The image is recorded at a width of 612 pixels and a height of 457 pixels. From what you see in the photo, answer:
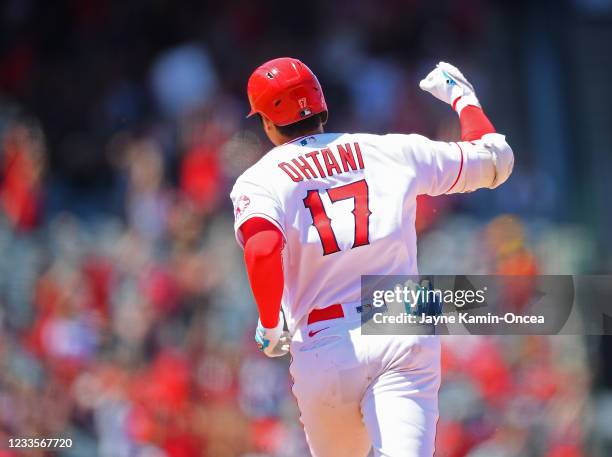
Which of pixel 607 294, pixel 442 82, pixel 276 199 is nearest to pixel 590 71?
pixel 607 294

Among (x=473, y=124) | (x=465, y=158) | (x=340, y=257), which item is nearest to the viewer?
(x=340, y=257)

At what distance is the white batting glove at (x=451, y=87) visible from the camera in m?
3.81

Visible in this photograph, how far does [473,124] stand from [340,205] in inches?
25.2

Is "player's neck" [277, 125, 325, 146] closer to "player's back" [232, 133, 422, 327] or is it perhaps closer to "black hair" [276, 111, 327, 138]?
"black hair" [276, 111, 327, 138]

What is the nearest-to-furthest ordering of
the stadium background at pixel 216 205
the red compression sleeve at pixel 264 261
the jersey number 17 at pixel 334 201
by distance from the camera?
1. the red compression sleeve at pixel 264 261
2. the jersey number 17 at pixel 334 201
3. the stadium background at pixel 216 205

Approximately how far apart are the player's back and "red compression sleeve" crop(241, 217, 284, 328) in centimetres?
4

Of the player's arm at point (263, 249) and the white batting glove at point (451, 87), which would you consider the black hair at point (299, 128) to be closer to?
the player's arm at point (263, 249)

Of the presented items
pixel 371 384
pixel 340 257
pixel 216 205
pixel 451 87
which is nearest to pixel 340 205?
pixel 340 257

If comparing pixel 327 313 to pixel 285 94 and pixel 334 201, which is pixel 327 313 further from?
pixel 285 94

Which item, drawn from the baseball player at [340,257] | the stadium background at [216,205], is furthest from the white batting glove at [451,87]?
the stadium background at [216,205]

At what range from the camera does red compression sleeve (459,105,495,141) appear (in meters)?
3.66

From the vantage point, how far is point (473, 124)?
370 cm

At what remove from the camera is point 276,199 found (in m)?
3.34

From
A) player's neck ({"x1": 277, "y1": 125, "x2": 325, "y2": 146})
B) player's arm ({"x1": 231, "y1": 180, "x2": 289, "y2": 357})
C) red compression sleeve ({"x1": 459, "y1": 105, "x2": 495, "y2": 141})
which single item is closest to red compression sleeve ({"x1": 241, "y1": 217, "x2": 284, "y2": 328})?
player's arm ({"x1": 231, "y1": 180, "x2": 289, "y2": 357})
